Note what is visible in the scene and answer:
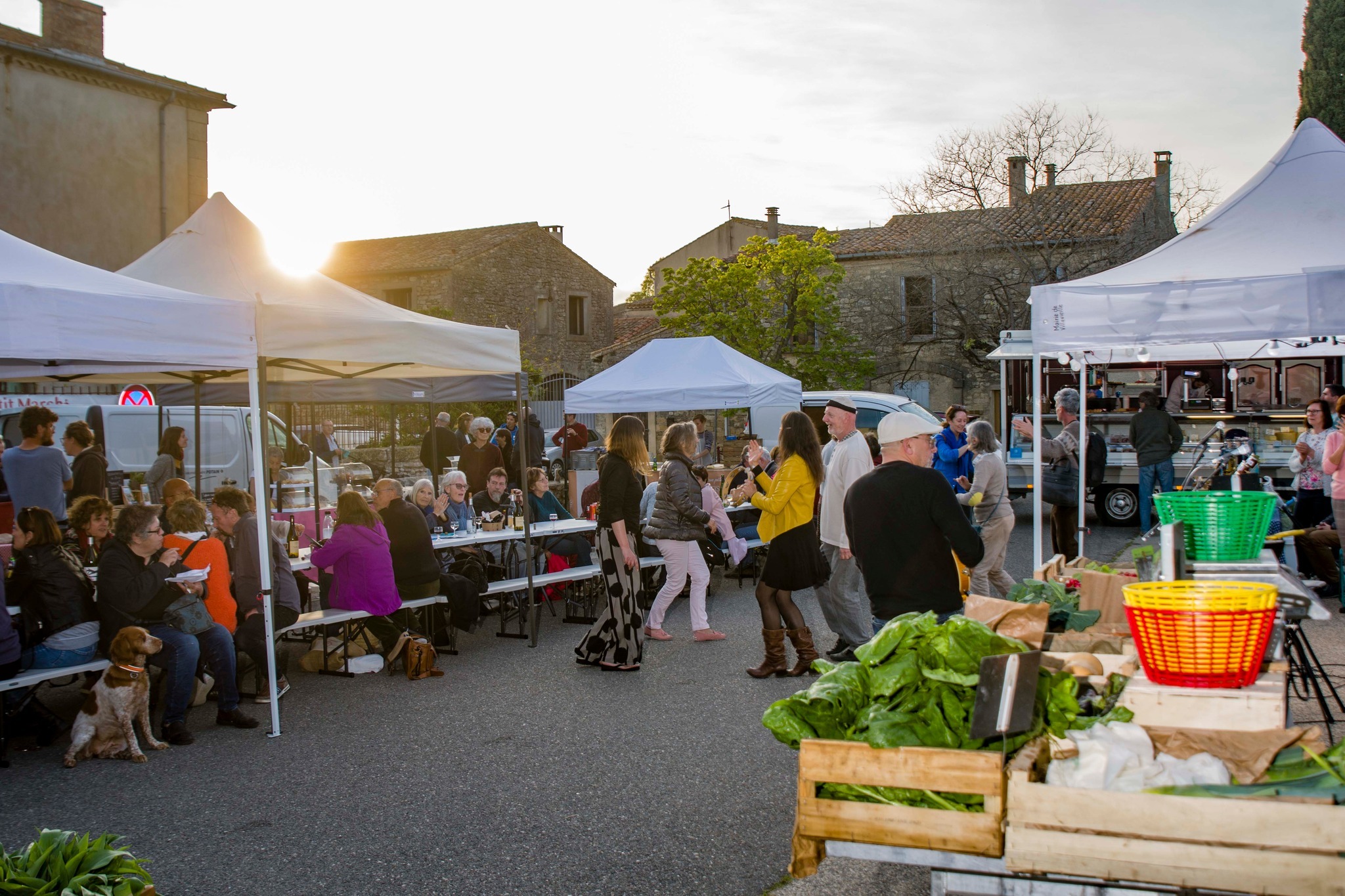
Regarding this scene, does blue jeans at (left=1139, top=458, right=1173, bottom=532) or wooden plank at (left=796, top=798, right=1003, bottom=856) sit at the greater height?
blue jeans at (left=1139, top=458, right=1173, bottom=532)

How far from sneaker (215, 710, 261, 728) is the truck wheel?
38.7 ft

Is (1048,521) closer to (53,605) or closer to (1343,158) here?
(1343,158)

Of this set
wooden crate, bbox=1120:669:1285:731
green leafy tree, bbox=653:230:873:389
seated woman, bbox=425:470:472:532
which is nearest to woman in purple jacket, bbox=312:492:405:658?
seated woman, bbox=425:470:472:532

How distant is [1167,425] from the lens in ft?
38.9

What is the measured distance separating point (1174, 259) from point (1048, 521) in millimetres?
8305

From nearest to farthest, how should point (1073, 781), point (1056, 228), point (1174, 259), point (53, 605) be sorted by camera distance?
point (1073, 781)
point (53, 605)
point (1174, 259)
point (1056, 228)

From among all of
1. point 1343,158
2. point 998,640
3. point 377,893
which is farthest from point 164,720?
point 1343,158

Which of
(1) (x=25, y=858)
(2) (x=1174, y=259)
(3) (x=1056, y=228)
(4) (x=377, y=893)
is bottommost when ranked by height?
(4) (x=377, y=893)

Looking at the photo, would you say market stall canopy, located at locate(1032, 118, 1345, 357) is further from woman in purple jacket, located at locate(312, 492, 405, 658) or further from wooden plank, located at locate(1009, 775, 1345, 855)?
woman in purple jacket, located at locate(312, 492, 405, 658)

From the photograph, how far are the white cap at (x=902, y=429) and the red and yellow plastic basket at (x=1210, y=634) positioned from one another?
5.76ft

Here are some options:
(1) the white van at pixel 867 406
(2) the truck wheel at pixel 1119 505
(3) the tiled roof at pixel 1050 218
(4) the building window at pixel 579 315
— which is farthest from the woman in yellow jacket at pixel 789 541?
(4) the building window at pixel 579 315

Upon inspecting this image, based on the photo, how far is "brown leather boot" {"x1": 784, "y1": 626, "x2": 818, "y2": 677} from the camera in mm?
6898

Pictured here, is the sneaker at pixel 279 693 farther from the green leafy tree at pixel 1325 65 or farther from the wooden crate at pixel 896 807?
the green leafy tree at pixel 1325 65

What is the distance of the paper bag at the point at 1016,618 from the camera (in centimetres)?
351
